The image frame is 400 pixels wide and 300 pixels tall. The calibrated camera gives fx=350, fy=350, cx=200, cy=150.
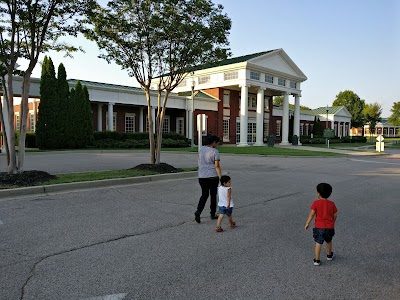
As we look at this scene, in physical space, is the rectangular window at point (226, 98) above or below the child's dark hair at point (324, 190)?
above

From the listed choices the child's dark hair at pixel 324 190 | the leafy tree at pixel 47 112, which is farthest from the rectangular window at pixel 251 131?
the child's dark hair at pixel 324 190

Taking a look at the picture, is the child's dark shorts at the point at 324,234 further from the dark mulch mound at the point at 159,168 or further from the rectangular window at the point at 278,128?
the rectangular window at the point at 278,128

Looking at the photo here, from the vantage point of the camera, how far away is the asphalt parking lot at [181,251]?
3551mm

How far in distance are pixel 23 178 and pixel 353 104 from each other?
91.3 m

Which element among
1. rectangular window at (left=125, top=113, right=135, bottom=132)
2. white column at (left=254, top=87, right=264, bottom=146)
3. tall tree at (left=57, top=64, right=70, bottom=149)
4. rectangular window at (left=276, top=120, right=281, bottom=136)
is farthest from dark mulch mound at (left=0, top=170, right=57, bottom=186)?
rectangular window at (left=276, top=120, right=281, bottom=136)

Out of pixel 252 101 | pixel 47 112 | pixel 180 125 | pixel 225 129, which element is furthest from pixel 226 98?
pixel 47 112

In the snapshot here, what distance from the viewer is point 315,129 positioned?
55625 millimetres

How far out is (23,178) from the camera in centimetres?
941

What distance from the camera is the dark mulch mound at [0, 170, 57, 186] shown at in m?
9.05

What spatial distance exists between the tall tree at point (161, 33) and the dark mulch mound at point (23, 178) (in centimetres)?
460

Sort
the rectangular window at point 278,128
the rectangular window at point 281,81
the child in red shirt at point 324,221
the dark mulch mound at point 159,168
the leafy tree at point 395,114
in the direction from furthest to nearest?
1. the leafy tree at point 395,114
2. the rectangular window at point 278,128
3. the rectangular window at point 281,81
4. the dark mulch mound at point 159,168
5. the child in red shirt at point 324,221

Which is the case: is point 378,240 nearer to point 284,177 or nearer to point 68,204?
point 68,204

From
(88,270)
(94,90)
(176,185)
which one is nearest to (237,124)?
(94,90)

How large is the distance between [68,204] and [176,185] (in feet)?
12.4
